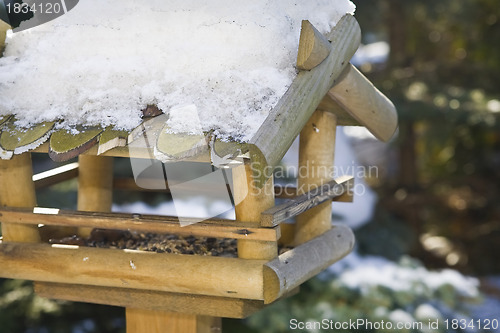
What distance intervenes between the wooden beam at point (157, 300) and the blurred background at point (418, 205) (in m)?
1.35

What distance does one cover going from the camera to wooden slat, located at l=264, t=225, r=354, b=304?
1.30 m

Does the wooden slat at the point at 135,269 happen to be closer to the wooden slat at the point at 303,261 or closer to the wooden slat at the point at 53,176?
the wooden slat at the point at 303,261

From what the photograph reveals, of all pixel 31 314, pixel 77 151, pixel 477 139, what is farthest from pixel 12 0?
pixel 477 139

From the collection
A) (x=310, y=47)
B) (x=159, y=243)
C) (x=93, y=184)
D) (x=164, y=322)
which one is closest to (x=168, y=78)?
(x=310, y=47)

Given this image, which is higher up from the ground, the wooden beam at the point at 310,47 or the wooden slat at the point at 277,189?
the wooden beam at the point at 310,47

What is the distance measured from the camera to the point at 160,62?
1.31 meters

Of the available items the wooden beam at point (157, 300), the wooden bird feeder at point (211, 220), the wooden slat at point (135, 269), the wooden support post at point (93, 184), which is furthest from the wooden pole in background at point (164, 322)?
the wooden support post at point (93, 184)

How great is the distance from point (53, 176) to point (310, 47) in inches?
40.6

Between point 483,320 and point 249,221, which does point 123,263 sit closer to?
point 249,221

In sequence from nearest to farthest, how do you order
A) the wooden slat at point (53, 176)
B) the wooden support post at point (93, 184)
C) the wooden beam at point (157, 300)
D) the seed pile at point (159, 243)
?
the wooden beam at point (157, 300), the seed pile at point (159, 243), the wooden slat at point (53, 176), the wooden support post at point (93, 184)

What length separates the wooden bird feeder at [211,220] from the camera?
119cm

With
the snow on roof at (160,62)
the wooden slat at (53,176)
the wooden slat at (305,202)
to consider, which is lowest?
the wooden slat at (53,176)

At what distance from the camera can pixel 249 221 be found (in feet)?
4.37

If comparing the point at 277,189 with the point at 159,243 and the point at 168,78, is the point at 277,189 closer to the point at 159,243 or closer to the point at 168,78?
the point at 159,243
